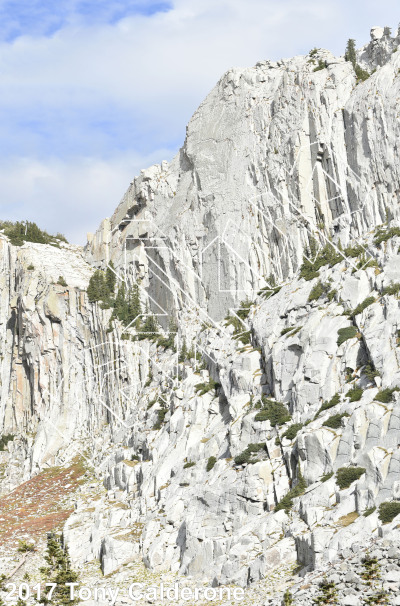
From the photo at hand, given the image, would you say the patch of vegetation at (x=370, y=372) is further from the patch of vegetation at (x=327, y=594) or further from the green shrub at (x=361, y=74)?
the green shrub at (x=361, y=74)

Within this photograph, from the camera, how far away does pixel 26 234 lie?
13012 centimetres

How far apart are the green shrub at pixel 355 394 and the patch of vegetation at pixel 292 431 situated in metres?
4.32

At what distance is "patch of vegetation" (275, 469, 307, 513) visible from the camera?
47.7 meters

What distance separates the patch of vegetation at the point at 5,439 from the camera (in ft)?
346

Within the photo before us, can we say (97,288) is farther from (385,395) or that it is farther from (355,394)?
(385,395)

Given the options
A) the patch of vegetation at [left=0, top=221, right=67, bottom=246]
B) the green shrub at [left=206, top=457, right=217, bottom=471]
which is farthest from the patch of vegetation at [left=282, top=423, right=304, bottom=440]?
the patch of vegetation at [left=0, top=221, right=67, bottom=246]

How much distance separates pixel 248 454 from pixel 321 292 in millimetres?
17843

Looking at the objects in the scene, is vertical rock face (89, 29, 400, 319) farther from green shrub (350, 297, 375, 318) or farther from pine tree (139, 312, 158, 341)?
green shrub (350, 297, 375, 318)

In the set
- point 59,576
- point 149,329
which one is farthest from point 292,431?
point 149,329

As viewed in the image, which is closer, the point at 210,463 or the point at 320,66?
the point at 210,463

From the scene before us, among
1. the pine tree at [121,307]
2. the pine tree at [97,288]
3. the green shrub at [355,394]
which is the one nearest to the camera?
the green shrub at [355,394]

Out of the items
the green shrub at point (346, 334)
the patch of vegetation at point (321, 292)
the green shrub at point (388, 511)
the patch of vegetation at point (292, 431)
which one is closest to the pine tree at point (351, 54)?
the patch of vegetation at point (321, 292)

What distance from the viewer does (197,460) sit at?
62750 mm

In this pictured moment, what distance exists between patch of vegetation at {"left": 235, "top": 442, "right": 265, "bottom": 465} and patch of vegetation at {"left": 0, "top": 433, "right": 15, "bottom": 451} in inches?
2334
